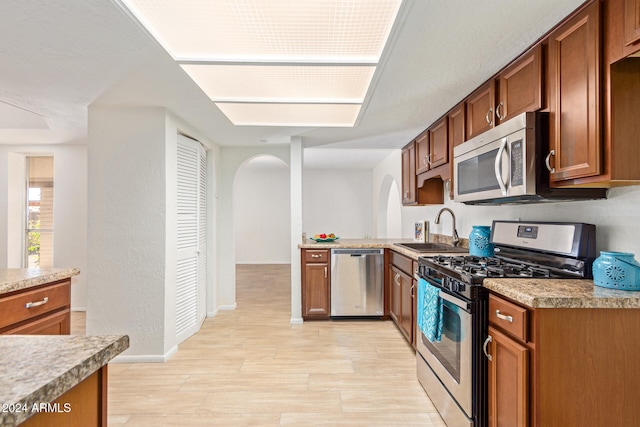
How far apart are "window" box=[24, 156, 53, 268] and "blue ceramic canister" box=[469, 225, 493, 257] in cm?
532

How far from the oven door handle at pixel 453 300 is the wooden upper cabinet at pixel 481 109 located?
1171 millimetres

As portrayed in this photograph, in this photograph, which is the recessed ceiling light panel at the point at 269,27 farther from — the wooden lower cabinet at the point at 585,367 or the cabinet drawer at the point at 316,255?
the cabinet drawer at the point at 316,255

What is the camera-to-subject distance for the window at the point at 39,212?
4.67 meters

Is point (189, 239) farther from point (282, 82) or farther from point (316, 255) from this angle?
point (282, 82)

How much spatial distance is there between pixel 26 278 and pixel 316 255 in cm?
270

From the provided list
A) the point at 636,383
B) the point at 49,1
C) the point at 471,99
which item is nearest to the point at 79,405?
the point at 49,1

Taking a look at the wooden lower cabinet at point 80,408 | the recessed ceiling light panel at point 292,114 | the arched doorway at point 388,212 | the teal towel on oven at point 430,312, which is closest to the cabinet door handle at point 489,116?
the recessed ceiling light panel at point 292,114

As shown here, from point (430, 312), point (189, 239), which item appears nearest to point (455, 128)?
point (430, 312)

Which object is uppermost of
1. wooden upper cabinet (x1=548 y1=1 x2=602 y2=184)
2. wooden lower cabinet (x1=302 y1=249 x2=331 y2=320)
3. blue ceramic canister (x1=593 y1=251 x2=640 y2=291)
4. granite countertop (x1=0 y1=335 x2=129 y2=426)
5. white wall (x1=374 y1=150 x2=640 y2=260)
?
wooden upper cabinet (x1=548 y1=1 x2=602 y2=184)

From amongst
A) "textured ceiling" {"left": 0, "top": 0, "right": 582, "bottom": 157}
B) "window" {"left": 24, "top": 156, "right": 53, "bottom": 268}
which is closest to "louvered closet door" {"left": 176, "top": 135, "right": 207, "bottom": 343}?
"textured ceiling" {"left": 0, "top": 0, "right": 582, "bottom": 157}

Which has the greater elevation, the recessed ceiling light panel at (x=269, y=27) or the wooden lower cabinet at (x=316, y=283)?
the recessed ceiling light panel at (x=269, y=27)

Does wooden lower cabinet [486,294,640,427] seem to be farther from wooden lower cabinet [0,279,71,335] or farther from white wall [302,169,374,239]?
white wall [302,169,374,239]

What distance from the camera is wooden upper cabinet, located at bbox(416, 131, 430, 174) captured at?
11.8ft

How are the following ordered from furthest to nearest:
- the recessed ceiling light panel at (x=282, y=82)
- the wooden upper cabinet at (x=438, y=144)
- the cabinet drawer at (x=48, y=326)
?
the wooden upper cabinet at (x=438, y=144) → the recessed ceiling light panel at (x=282, y=82) → the cabinet drawer at (x=48, y=326)
